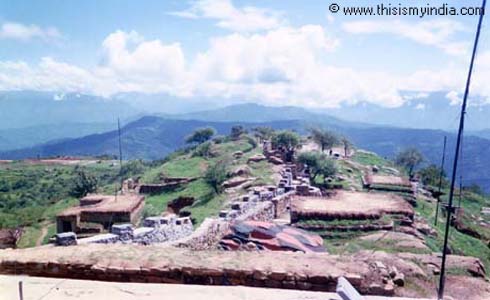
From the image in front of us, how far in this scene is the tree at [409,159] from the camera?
4947 centimetres

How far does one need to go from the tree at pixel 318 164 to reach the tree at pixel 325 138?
42.6 feet

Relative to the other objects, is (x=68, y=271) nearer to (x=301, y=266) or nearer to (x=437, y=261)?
(x=301, y=266)

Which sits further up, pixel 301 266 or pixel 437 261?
pixel 301 266

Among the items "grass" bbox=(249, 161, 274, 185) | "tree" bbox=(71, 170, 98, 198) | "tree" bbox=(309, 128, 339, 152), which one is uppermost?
"tree" bbox=(309, 128, 339, 152)

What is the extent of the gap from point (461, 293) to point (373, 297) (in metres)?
4.21

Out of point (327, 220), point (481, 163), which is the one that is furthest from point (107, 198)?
point (481, 163)

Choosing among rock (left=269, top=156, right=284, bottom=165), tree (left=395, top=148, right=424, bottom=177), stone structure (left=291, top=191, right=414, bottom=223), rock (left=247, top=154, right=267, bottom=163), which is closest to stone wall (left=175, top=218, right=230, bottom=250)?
stone structure (left=291, top=191, right=414, bottom=223)

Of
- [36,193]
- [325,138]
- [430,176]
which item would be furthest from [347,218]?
[36,193]

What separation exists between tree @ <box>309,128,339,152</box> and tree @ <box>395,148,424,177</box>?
797cm

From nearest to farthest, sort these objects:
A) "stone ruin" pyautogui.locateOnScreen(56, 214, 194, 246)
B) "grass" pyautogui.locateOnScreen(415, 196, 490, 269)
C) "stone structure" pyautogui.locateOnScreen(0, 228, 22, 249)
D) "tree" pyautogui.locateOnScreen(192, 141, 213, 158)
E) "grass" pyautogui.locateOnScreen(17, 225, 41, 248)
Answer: "stone ruin" pyautogui.locateOnScreen(56, 214, 194, 246) < "grass" pyautogui.locateOnScreen(415, 196, 490, 269) < "grass" pyautogui.locateOnScreen(17, 225, 41, 248) < "stone structure" pyautogui.locateOnScreen(0, 228, 22, 249) < "tree" pyautogui.locateOnScreen(192, 141, 213, 158)

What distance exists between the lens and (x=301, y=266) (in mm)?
8766

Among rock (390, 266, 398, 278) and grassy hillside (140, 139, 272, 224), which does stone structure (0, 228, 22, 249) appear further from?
rock (390, 266, 398, 278)

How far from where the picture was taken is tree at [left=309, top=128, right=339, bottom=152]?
47688mm

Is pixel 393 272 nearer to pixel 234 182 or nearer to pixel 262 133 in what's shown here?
pixel 234 182
